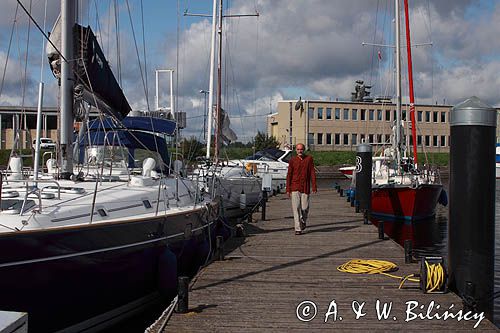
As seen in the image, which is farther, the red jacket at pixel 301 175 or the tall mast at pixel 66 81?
the red jacket at pixel 301 175

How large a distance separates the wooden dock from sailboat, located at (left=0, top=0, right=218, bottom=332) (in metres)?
0.81

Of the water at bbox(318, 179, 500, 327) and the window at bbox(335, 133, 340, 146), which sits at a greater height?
the window at bbox(335, 133, 340, 146)

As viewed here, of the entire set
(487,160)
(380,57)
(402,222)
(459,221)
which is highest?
(380,57)

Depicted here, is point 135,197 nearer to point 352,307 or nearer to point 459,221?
point 352,307

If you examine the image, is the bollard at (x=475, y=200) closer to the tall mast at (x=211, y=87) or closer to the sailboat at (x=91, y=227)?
the sailboat at (x=91, y=227)

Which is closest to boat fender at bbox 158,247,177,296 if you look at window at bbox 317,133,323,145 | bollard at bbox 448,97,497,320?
bollard at bbox 448,97,497,320

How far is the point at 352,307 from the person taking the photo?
22.0 ft

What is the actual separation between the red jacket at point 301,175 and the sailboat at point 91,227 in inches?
66.6

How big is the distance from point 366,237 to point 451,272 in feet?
16.2

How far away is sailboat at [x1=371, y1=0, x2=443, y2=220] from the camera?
2145 cm

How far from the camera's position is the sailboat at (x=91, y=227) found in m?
6.21

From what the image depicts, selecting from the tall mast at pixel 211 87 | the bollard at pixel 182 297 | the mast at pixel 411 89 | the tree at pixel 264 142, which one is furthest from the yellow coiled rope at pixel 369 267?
the tree at pixel 264 142

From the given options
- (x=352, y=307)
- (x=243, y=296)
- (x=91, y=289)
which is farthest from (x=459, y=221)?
(x=91, y=289)

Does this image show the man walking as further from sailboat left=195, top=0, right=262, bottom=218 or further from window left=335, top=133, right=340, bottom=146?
window left=335, top=133, right=340, bottom=146
